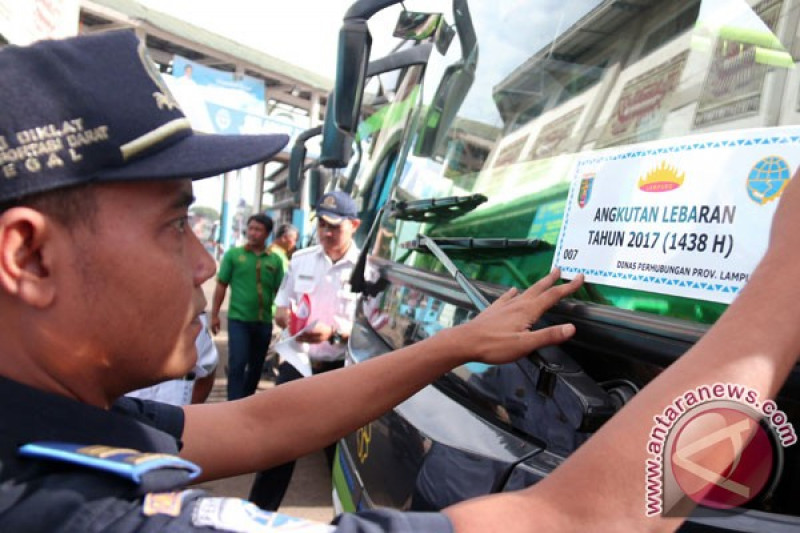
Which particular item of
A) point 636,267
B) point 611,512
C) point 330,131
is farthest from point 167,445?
point 330,131

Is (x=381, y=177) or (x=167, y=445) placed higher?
(x=381, y=177)

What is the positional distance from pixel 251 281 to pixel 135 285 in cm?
410

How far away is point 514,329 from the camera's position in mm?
1248

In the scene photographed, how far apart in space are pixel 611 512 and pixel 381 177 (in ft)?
12.0

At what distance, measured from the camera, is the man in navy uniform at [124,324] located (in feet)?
2.22

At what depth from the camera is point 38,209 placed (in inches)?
30.4

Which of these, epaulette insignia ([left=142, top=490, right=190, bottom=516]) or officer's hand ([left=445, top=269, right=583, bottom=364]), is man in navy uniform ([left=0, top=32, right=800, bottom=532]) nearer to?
epaulette insignia ([left=142, top=490, right=190, bottom=516])

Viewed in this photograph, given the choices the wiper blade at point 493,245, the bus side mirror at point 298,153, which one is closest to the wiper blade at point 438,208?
the wiper blade at point 493,245

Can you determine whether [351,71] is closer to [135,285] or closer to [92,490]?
[135,285]

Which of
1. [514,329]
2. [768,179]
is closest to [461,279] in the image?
[514,329]

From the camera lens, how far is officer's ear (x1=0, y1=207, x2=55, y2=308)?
750mm

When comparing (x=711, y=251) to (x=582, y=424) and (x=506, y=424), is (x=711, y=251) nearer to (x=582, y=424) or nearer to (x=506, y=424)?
(x=582, y=424)

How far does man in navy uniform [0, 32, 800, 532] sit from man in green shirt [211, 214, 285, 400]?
379cm

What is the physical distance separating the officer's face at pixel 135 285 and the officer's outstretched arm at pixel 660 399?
53 cm
